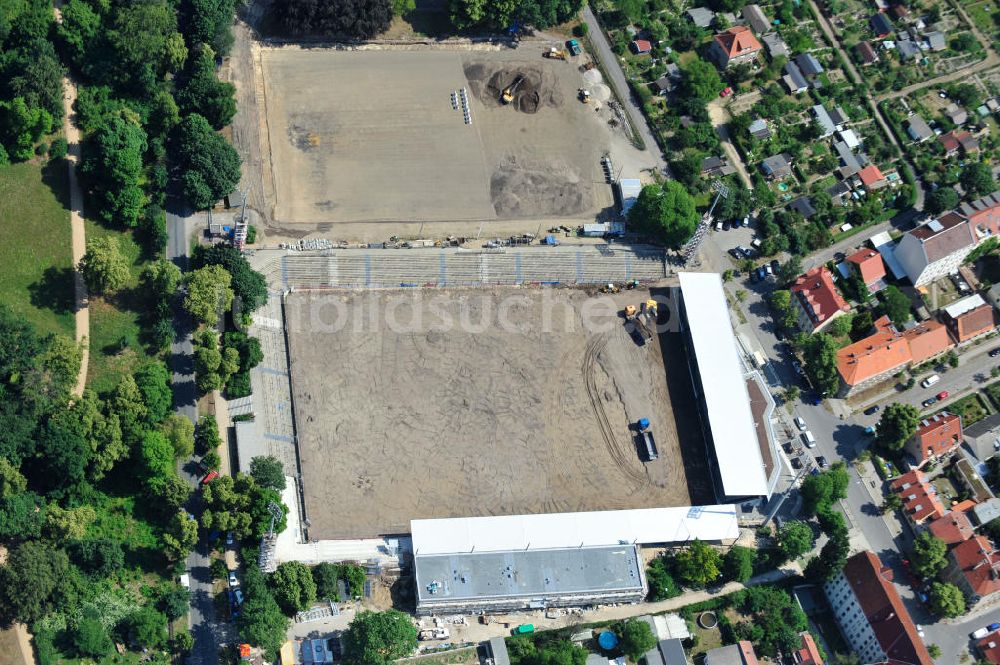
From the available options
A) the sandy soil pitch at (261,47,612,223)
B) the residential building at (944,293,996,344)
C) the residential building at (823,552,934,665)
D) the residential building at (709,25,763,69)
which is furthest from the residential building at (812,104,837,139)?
the residential building at (823,552,934,665)

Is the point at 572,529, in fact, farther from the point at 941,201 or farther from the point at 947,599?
the point at 941,201

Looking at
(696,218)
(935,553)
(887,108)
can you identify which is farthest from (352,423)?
(887,108)

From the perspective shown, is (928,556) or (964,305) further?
(964,305)

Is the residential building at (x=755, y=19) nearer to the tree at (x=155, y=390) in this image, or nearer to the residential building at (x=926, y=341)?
the residential building at (x=926, y=341)

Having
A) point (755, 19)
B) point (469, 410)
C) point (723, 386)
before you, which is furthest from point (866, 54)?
point (469, 410)

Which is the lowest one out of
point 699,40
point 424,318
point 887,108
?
point 424,318

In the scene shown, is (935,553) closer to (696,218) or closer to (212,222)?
(696,218)

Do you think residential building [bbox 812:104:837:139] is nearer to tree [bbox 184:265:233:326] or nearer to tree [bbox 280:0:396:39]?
tree [bbox 280:0:396:39]
